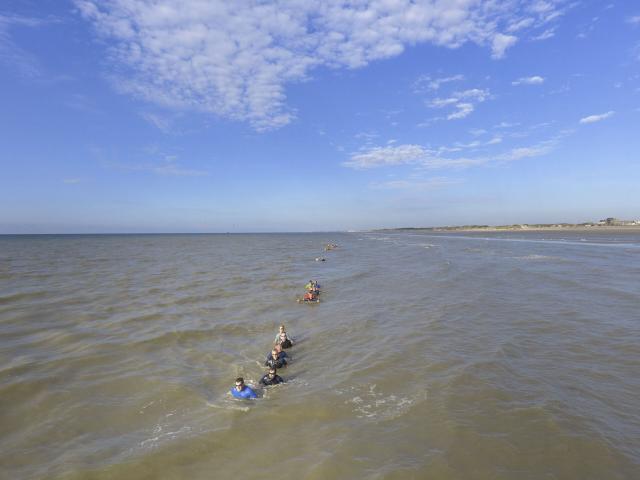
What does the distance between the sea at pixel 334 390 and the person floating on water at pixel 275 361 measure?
1.22ft

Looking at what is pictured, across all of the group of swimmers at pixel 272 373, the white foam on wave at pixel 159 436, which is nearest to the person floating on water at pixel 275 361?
Answer: the group of swimmers at pixel 272 373

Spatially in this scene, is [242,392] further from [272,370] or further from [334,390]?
[334,390]

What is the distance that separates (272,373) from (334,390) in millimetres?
2263

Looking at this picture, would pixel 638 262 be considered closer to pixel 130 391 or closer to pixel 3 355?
pixel 130 391

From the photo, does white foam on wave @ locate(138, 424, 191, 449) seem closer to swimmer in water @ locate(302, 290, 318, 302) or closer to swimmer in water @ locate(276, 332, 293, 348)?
swimmer in water @ locate(276, 332, 293, 348)

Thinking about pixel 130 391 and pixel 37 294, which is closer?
pixel 130 391

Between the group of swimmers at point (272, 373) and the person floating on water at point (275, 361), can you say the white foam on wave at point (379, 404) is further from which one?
the person floating on water at point (275, 361)

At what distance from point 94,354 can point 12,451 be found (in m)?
6.92

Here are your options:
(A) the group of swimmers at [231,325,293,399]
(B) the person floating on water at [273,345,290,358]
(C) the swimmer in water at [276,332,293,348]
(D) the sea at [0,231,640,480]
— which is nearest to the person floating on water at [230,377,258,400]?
(A) the group of swimmers at [231,325,293,399]

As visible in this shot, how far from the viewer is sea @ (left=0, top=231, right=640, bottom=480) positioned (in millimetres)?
8047

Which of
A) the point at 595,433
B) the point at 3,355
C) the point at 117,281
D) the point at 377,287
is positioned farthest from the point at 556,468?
the point at 117,281

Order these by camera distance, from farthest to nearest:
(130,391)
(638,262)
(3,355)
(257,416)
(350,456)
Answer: (638,262) → (3,355) → (130,391) → (257,416) → (350,456)

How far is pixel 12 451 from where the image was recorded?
8.84 m

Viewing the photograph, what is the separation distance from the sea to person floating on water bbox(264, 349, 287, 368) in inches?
14.6
